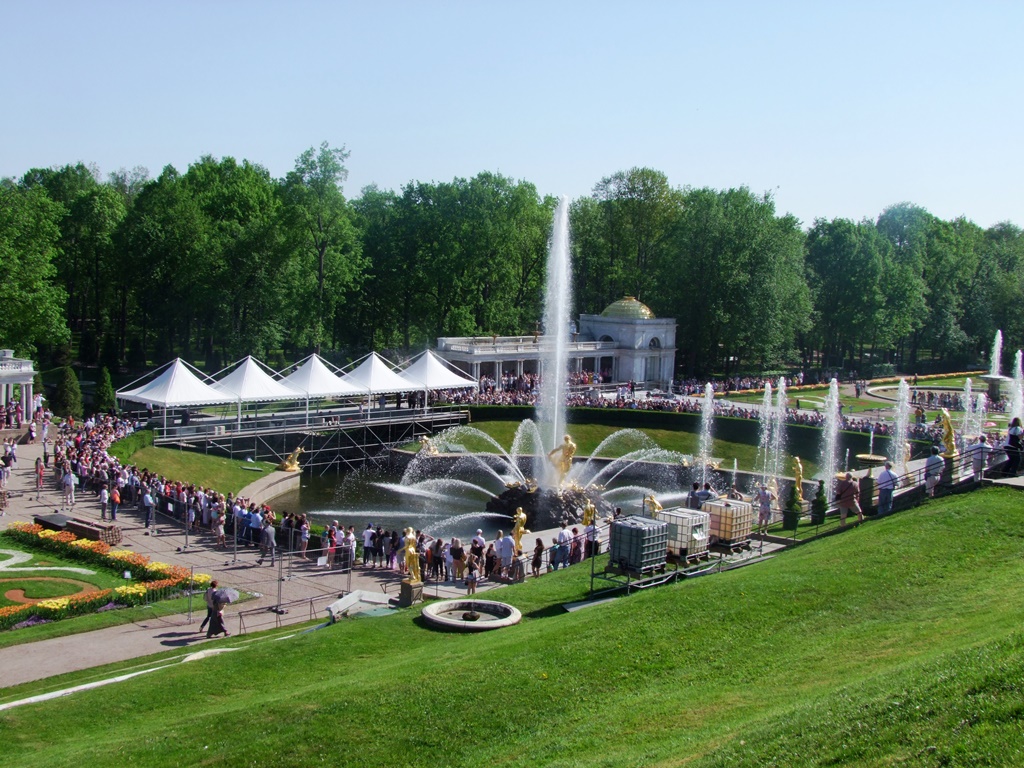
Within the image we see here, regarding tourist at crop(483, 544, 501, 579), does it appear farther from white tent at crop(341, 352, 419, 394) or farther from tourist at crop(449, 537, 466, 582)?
white tent at crop(341, 352, 419, 394)

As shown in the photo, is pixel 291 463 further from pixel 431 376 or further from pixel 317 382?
pixel 431 376

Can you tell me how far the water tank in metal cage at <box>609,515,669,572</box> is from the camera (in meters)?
23.6

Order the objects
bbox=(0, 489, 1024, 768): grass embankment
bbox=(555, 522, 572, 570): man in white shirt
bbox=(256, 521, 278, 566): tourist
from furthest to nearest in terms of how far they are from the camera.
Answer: bbox=(256, 521, 278, 566): tourist → bbox=(555, 522, 572, 570): man in white shirt → bbox=(0, 489, 1024, 768): grass embankment

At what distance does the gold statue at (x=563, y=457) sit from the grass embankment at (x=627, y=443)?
14652mm

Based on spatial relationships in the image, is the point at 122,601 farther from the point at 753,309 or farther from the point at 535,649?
the point at 753,309

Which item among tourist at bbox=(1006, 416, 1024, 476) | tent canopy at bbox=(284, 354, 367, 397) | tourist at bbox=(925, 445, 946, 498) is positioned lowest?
tourist at bbox=(925, 445, 946, 498)

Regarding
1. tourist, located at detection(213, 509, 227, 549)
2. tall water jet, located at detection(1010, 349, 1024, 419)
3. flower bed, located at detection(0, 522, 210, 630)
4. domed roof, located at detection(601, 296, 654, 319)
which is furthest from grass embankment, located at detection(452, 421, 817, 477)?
flower bed, located at detection(0, 522, 210, 630)

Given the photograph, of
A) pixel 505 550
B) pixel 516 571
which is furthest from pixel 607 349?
pixel 516 571

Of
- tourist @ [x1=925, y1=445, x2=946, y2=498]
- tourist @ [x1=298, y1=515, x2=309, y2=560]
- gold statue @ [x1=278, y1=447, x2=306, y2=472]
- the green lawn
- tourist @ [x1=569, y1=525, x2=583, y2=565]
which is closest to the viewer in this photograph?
tourist @ [x1=925, y1=445, x2=946, y2=498]

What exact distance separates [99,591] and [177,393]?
2533 cm

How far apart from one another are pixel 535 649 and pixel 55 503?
2544 centimetres

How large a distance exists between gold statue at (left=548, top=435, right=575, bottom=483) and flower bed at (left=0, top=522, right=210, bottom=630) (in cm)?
1786

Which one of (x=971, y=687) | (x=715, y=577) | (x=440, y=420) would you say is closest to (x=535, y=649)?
(x=715, y=577)

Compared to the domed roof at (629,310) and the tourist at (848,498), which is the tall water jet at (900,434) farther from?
the domed roof at (629,310)
